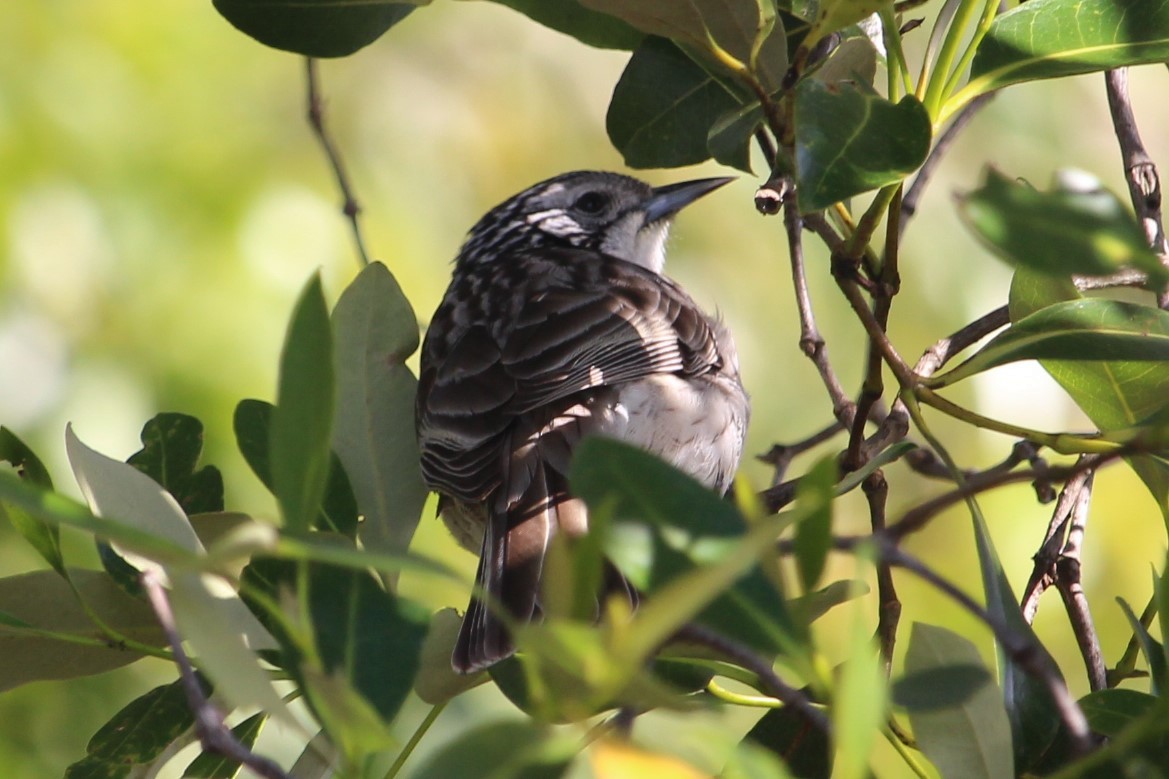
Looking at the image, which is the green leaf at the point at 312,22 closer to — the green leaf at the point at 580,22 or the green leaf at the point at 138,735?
the green leaf at the point at 580,22

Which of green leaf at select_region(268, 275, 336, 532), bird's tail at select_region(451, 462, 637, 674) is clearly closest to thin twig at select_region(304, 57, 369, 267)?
bird's tail at select_region(451, 462, 637, 674)

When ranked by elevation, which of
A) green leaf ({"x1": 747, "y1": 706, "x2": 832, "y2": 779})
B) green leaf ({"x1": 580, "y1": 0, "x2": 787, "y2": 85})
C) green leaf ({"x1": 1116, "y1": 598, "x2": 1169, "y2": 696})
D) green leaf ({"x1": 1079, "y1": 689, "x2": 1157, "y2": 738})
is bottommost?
green leaf ({"x1": 747, "y1": 706, "x2": 832, "y2": 779})

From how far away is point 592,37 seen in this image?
3289 millimetres

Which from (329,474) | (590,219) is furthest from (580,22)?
(590,219)

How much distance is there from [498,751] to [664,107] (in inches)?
87.4

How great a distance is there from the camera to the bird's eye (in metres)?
6.01

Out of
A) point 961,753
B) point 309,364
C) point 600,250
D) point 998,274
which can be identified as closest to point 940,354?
point 961,753

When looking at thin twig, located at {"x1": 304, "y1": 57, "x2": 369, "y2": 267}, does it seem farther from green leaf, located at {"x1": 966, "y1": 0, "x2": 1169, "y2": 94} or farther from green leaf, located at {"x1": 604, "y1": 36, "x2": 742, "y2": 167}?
green leaf, located at {"x1": 966, "y1": 0, "x2": 1169, "y2": 94}

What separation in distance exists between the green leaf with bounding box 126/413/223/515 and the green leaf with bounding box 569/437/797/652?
1430 millimetres

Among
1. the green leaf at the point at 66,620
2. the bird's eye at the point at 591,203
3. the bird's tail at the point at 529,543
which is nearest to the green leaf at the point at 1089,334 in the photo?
the bird's tail at the point at 529,543

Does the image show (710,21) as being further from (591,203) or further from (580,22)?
(591,203)

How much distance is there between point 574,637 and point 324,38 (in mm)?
2334

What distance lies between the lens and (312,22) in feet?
10.8

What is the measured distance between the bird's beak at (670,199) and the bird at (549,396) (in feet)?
1.24
